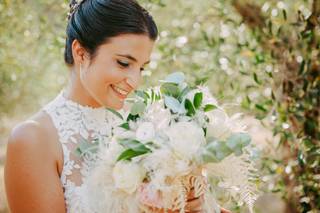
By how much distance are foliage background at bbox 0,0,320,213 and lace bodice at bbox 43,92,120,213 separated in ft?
3.70

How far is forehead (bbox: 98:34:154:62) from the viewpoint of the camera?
8.47ft

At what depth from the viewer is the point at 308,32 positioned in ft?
12.5

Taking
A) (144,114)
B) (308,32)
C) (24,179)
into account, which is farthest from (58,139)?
(308,32)

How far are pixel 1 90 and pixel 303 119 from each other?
10.2 feet

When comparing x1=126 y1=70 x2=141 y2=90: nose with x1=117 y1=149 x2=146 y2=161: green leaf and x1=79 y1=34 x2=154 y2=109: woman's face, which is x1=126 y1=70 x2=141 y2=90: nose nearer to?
x1=79 y1=34 x2=154 y2=109: woman's face

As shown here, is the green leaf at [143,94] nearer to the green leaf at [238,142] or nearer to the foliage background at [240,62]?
the green leaf at [238,142]

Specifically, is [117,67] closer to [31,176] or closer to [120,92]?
[120,92]

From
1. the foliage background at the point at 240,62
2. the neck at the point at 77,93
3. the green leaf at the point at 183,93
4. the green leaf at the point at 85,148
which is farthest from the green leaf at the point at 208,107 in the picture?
the foliage background at the point at 240,62

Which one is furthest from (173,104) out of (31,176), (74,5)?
(74,5)

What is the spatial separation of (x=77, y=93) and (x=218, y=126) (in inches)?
29.0

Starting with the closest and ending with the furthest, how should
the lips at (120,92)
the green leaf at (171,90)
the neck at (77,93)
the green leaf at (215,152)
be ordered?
the green leaf at (215,152)
the green leaf at (171,90)
the lips at (120,92)
the neck at (77,93)

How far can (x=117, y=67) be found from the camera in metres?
2.59

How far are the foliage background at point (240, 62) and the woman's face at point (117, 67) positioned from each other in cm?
119

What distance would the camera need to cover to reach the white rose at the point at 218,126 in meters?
2.35
